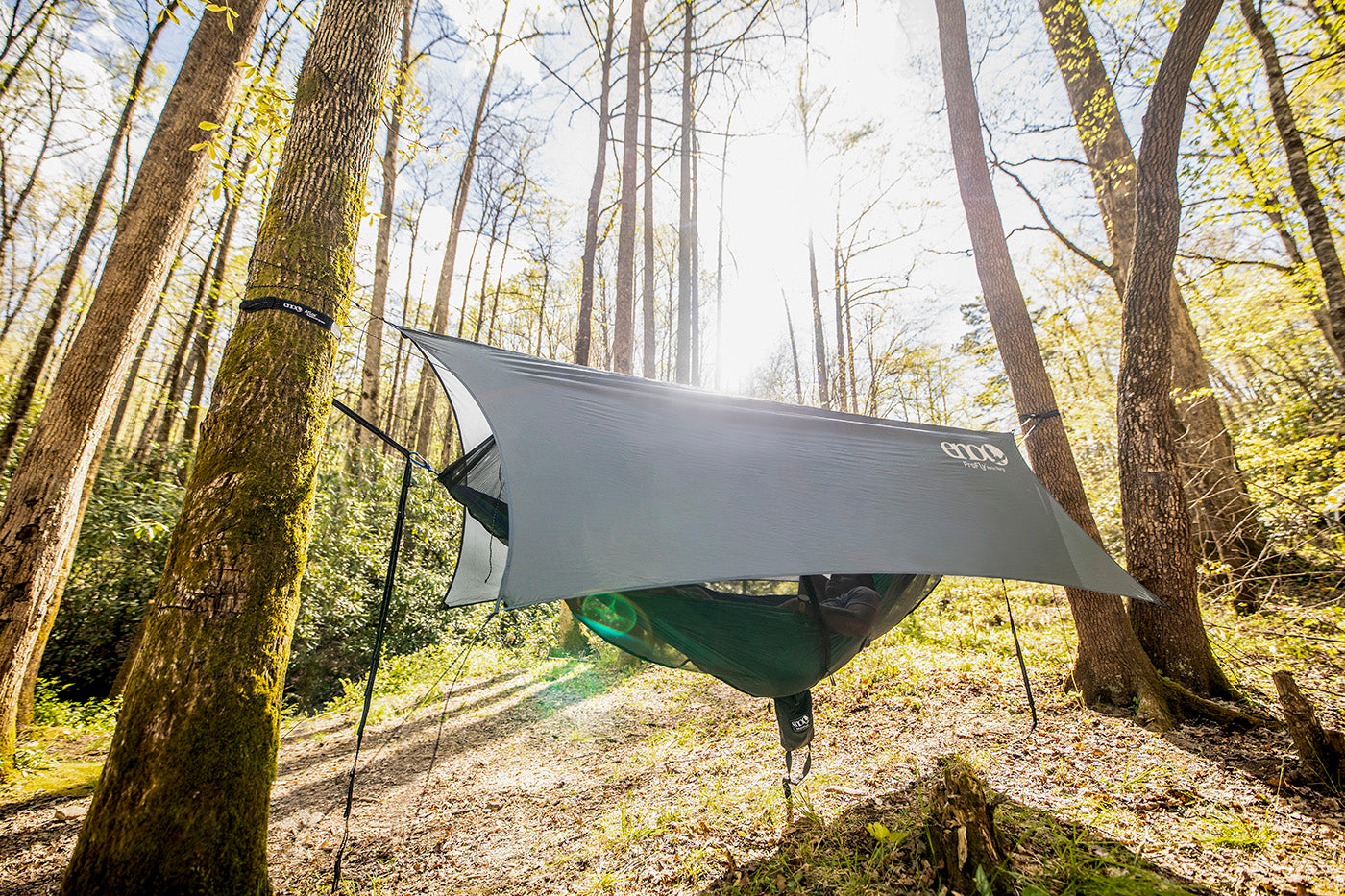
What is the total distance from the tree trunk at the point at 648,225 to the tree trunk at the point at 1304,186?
410 centimetres

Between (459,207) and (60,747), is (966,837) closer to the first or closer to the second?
(60,747)

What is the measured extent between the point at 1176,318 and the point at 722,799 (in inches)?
186

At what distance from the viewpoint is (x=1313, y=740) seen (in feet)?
5.04

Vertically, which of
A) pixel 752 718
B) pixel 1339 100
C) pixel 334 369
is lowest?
pixel 752 718

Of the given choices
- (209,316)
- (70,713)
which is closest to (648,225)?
(209,316)

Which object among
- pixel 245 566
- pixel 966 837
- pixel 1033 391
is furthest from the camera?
pixel 1033 391

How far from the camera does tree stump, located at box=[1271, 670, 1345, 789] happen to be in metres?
1.50

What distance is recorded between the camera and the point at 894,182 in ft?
25.7

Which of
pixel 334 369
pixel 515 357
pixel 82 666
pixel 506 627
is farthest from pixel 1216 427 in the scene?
pixel 82 666

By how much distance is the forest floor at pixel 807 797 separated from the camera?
1.35 metres

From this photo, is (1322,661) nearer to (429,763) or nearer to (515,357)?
(515,357)

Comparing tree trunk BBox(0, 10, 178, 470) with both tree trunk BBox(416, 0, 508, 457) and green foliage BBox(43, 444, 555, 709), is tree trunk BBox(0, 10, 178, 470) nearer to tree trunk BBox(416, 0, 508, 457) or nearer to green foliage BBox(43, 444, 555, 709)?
green foliage BBox(43, 444, 555, 709)

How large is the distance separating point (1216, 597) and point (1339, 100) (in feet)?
10.9

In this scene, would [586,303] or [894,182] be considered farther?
[894,182]
